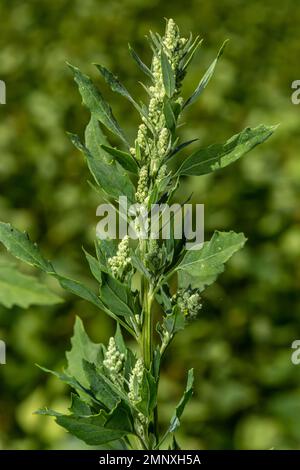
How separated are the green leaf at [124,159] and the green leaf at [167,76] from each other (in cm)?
4

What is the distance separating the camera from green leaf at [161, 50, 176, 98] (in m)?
0.44

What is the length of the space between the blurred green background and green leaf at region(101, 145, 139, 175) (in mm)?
639

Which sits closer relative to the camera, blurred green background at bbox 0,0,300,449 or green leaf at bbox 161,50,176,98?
green leaf at bbox 161,50,176,98

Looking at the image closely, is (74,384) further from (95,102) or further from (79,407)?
(95,102)

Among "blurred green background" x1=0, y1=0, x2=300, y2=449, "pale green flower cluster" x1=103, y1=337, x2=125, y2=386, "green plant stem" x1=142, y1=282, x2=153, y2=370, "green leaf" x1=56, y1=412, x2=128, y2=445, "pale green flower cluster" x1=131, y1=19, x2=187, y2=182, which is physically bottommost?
"green leaf" x1=56, y1=412, x2=128, y2=445

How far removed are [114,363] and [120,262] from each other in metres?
0.06

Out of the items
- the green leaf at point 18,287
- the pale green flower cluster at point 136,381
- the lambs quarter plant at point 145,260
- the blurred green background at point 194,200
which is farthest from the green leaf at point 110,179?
the blurred green background at point 194,200

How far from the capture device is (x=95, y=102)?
0.49 meters

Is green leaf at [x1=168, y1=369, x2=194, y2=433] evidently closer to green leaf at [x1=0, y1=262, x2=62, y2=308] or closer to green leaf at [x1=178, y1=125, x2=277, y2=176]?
green leaf at [x1=178, y1=125, x2=277, y2=176]

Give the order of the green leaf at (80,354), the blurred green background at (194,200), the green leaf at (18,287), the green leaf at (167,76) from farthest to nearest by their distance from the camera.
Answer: the blurred green background at (194,200)
the green leaf at (18,287)
the green leaf at (80,354)
the green leaf at (167,76)

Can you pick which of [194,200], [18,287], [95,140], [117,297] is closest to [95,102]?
[95,140]

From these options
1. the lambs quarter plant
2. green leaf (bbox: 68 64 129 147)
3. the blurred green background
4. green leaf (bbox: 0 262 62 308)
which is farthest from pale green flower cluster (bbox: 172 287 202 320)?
the blurred green background

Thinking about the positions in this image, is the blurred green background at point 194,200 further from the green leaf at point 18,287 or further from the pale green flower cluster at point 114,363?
the pale green flower cluster at point 114,363

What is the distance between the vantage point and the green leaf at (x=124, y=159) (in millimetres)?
452
